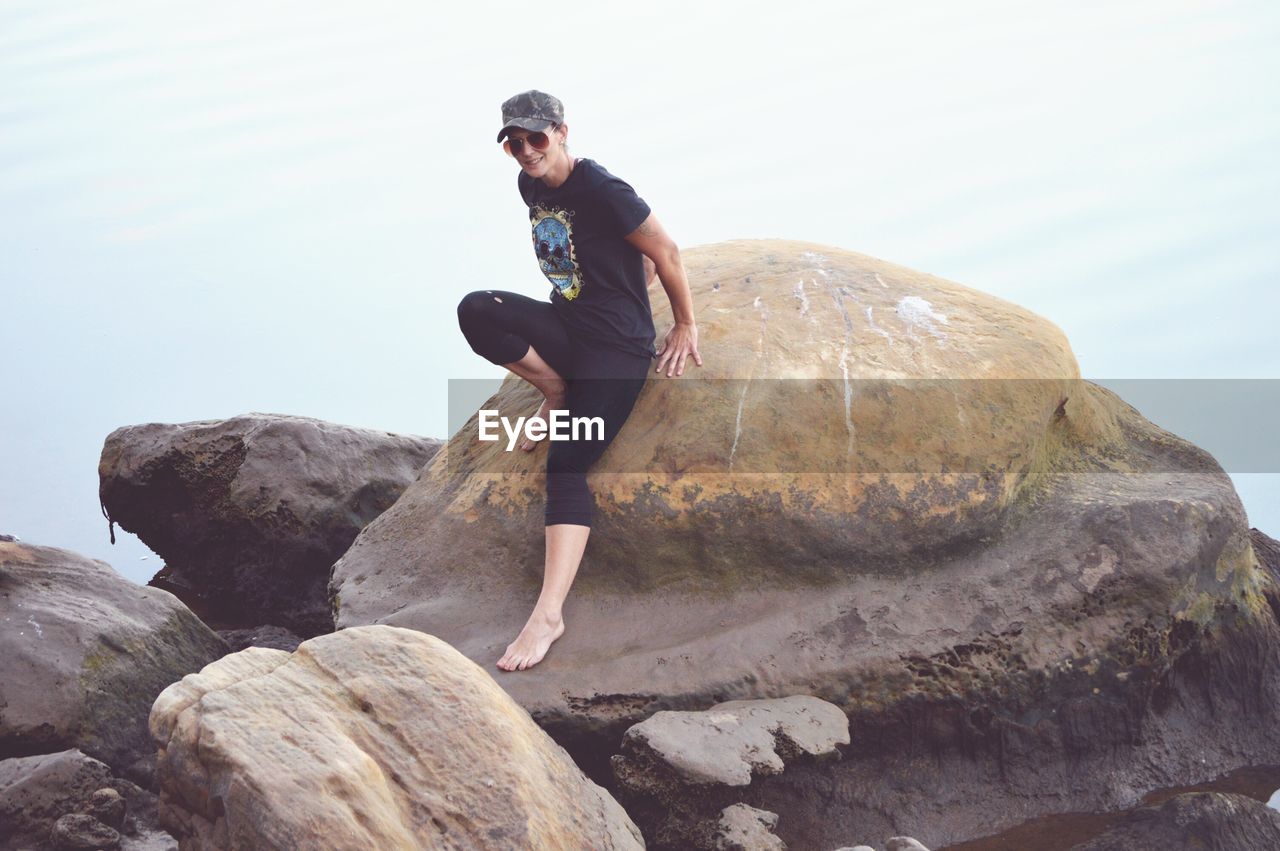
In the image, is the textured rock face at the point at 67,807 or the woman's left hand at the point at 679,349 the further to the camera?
the woman's left hand at the point at 679,349

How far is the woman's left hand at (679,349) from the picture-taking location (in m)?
4.52

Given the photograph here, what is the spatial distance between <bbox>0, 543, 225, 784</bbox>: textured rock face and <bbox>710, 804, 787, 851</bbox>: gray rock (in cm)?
203

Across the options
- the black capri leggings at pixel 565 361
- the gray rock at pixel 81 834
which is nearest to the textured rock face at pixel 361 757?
the gray rock at pixel 81 834

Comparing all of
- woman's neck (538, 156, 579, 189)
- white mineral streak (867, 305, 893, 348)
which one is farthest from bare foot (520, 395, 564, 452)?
white mineral streak (867, 305, 893, 348)

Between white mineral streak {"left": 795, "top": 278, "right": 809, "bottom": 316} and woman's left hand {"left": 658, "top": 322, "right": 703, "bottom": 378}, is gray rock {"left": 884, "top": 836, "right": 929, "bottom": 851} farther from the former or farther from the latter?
white mineral streak {"left": 795, "top": 278, "right": 809, "bottom": 316}

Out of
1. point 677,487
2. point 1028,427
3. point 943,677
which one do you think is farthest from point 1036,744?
point 677,487

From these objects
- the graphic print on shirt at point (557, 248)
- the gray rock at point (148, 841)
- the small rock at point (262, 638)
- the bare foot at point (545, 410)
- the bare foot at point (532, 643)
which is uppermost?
the graphic print on shirt at point (557, 248)

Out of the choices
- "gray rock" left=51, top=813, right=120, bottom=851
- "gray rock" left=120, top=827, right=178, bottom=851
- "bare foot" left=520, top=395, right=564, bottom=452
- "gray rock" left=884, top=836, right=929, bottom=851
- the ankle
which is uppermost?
Result: "bare foot" left=520, top=395, right=564, bottom=452

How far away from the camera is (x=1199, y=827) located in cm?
404

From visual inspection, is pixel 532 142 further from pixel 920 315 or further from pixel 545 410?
pixel 920 315

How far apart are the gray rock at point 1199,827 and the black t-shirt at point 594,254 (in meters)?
2.20

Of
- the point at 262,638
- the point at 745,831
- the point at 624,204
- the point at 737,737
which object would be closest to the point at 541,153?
the point at 624,204

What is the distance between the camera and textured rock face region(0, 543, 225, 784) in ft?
14.2

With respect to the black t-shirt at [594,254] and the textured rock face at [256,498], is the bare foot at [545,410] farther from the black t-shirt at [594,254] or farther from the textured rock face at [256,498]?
the textured rock face at [256,498]
